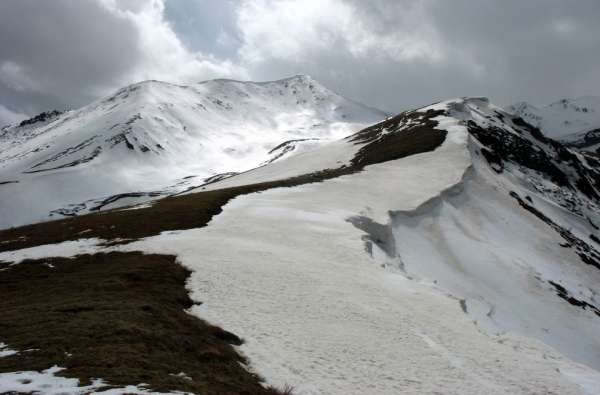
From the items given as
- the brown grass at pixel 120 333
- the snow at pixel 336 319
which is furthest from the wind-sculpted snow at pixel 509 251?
the brown grass at pixel 120 333

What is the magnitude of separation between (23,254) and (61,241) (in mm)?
5131

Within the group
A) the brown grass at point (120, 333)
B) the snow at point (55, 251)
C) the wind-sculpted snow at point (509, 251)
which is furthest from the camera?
the wind-sculpted snow at point (509, 251)

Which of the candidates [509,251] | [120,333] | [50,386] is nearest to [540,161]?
[509,251]

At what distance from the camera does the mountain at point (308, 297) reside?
17.9 meters

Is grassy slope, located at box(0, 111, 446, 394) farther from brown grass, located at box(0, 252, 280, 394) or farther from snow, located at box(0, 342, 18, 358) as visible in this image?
snow, located at box(0, 342, 18, 358)

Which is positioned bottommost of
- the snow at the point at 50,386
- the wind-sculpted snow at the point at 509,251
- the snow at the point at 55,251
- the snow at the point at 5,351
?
the wind-sculpted snow at the point at 509,251

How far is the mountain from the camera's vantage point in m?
17.9

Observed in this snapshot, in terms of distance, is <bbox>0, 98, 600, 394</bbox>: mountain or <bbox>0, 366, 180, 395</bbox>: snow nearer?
<bbox>0, 366, 180, 395</bbox>: snow

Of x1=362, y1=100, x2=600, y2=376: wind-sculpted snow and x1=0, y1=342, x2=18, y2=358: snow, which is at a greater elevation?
x1=0, y1=342, x2=18, y2=358: snow

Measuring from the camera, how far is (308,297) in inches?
1097

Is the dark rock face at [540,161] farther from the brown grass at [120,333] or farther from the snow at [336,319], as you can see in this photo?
the brown grass at [120,333]

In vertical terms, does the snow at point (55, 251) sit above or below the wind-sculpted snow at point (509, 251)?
above

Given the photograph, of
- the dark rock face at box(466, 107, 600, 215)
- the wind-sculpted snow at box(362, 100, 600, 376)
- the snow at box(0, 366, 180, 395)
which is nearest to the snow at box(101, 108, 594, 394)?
the wind-sculpted snow at box(362, 100, 600, 376)

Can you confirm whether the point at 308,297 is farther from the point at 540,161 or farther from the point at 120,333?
the point at 540,161
